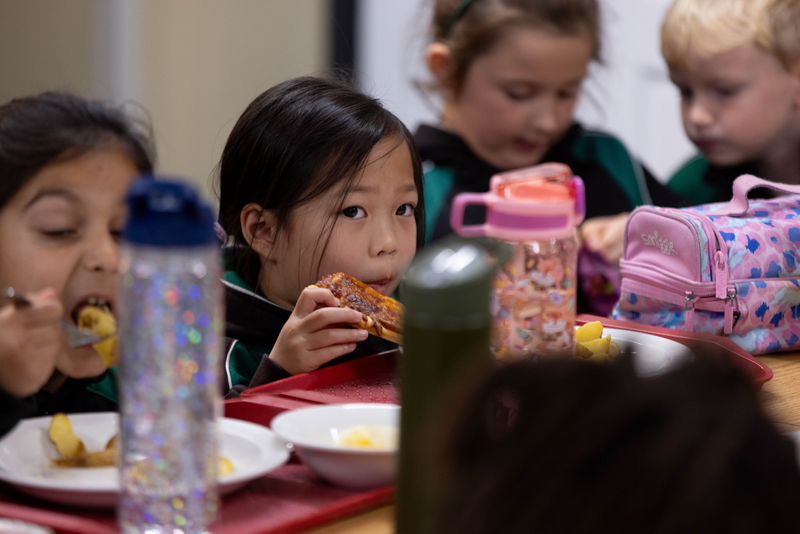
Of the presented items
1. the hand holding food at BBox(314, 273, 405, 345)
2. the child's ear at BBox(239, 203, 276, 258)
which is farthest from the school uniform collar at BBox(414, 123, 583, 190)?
the hand holding food at BBox(314, 273, 405, 345)

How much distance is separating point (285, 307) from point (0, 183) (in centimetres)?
53

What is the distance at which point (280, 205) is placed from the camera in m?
1.30

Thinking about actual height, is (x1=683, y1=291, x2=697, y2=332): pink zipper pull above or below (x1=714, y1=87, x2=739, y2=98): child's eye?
below

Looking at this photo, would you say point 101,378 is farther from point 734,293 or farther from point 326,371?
point 734,293

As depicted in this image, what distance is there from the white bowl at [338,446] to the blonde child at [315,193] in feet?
1.51

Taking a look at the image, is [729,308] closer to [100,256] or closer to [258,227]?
[258,227]

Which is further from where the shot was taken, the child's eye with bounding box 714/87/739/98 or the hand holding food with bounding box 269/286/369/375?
the child's eye with bounding box 714/87/739/98

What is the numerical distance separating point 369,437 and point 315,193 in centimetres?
60

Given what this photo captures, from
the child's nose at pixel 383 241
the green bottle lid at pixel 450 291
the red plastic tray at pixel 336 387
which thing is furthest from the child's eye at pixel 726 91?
the green bottle lid at pixel 450 291

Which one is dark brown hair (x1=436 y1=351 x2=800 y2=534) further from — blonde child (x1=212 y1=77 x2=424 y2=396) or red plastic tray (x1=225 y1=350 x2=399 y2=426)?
blonde child (x1=212 y1=77 x2=424 y2=396)

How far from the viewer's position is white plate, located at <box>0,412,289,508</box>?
2.12ft

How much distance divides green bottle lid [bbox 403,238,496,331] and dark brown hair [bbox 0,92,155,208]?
564 mm

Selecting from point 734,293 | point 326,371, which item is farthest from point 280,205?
point 734,293

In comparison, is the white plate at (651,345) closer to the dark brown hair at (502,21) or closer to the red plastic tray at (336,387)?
the red plastic tray at (336,387)
